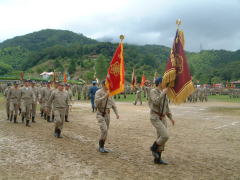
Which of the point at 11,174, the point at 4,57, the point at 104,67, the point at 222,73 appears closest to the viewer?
the point at 11,174

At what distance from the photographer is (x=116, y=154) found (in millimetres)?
8141

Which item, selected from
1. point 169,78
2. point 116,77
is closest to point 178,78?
point 169,78

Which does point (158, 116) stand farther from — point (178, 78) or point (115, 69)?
point (115, 69)

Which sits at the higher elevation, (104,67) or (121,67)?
(104,67)

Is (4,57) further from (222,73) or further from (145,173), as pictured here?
(145,173)

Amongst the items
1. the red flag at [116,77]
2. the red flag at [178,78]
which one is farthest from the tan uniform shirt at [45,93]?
the red flag at [178,78]

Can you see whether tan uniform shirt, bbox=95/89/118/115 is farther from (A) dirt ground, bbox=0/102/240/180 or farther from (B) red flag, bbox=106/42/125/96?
(A) dirt ground, bbox=0/102/240/180

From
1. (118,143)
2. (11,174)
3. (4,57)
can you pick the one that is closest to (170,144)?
(118,143)

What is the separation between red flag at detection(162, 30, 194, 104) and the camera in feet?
26.3

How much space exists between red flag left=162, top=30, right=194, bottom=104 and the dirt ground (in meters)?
1.70

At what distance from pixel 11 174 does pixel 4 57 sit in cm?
15238

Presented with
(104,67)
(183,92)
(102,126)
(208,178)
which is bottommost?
(208,178)

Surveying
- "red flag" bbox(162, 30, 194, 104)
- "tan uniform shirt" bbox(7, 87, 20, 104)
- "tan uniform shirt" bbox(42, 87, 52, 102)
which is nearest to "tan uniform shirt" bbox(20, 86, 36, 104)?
"tan uniform shirt" bbox(7, 87, 20, 104)

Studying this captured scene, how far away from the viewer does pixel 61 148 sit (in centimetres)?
862
